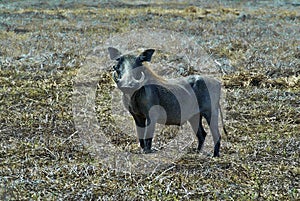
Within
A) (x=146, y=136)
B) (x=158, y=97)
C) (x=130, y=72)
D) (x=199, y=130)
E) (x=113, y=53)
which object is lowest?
(x=199, y=130)

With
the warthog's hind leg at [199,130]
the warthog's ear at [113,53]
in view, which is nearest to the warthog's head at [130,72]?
the warthog's ear at [113,53]

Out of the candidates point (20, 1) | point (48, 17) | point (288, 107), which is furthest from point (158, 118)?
point (20, 1)

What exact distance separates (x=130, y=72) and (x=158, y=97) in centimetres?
56

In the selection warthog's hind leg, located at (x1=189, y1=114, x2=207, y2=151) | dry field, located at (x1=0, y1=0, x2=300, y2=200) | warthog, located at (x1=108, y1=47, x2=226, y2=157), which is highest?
warthog, located at (x1=108, y1=47, x2=226, y2=157)

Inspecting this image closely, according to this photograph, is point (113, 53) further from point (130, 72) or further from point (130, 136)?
point (130, 136)

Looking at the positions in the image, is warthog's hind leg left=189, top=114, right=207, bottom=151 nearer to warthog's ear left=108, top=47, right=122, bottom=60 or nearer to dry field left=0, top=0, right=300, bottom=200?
dry field left=0, top=0, right=300, bottom=200

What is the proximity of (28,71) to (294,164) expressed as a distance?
6127 mm

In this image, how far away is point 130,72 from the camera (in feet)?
20.1

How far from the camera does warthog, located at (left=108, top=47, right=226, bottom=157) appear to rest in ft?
20.2

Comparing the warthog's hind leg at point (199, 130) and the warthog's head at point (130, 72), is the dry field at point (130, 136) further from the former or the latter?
the warthog's head at point (130, 72)

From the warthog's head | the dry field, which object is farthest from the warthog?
the dry field

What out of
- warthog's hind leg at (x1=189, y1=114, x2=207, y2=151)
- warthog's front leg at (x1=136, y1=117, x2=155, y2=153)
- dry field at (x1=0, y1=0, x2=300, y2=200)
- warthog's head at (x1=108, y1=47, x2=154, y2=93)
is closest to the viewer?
dry field at (x1=0, y1=0, x2=300, y2=200)

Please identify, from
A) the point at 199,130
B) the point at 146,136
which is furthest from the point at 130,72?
the point at 199,130

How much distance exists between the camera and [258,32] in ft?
55.1
